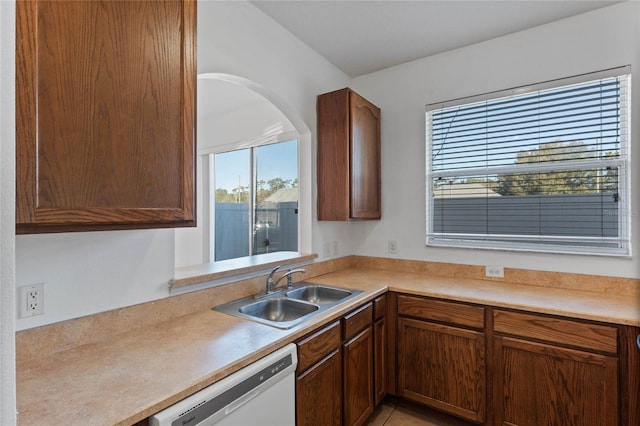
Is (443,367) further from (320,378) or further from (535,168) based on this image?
(535,168)

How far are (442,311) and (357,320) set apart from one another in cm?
59

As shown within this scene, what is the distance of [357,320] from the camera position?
1.89m

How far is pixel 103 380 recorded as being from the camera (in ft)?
3.30

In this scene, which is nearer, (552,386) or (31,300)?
(31,300)

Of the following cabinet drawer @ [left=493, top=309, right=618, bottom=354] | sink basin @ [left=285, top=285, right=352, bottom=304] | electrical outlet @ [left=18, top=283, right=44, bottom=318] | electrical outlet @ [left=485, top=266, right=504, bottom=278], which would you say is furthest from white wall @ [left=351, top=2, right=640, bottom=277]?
electrical outlet @ [left=18, top=283, right=44, bottom=318]

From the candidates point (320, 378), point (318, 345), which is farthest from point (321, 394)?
point (318, 345)

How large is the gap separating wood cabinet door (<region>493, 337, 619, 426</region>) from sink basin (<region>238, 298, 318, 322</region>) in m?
1.18

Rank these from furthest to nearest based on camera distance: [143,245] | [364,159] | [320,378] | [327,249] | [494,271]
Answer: [327,249]
[364,159]
[494,271]
[320,378]
[143,245]

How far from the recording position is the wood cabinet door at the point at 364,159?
2477 millimetres

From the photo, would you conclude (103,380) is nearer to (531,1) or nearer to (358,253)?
(358,253)

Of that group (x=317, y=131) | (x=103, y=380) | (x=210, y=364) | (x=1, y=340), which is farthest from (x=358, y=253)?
(x=1, y=340)

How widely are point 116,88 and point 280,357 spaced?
1147 mm

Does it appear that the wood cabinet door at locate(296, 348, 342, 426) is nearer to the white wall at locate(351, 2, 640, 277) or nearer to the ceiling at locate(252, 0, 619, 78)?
the white wall at locate(351, 2, 640, 277)

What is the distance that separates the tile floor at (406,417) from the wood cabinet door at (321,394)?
0.65 m
